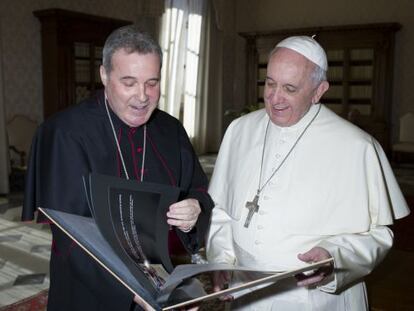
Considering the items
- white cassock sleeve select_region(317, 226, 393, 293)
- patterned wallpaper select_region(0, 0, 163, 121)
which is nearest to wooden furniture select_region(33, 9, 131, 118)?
patterned wallpaper select_region(0, 0, 163, 121)

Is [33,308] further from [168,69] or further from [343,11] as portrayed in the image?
[343,11]

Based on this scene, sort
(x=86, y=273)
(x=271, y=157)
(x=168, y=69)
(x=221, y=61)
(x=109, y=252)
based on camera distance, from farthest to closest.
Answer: (x=221, y=61) → (x=168, y=69) → (x=271, y=157) → (x=86, y=273) → (x=109, y=252)

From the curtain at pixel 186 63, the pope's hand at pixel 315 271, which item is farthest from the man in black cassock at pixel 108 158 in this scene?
the curtain at pixel 186 63

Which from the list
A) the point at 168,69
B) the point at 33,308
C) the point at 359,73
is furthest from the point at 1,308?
the point at 359,73

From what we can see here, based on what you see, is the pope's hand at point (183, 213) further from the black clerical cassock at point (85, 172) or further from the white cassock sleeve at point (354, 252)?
the white cassock sleeve at point (354, 252)

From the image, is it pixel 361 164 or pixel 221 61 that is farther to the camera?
pixel 221 61

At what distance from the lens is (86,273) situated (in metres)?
1.36

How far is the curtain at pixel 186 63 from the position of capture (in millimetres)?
9914

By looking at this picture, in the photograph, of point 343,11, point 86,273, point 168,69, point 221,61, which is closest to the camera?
point 86,273

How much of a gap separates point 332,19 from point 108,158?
34.5 feet

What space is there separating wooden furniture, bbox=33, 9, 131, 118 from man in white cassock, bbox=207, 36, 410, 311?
6.01 metres

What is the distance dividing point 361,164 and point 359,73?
9.26 meters

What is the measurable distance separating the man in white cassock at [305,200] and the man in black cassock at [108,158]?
7.4 inches

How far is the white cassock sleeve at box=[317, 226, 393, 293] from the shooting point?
4.94 feet
